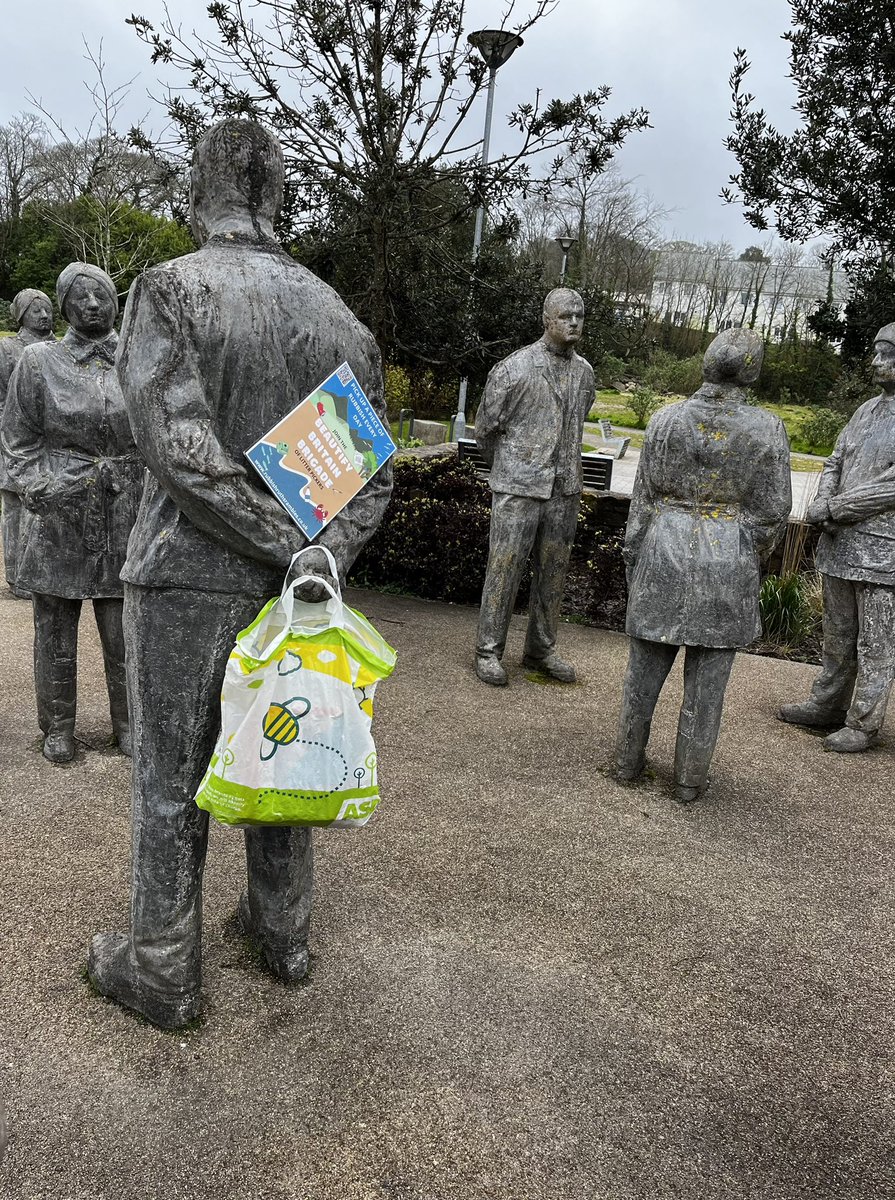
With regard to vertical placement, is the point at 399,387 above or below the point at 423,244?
below

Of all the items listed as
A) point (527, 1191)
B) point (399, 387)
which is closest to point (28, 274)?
point (399, 387)

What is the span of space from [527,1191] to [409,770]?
7.71 feet

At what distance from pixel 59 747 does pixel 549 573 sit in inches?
117

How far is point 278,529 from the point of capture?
2.15 m

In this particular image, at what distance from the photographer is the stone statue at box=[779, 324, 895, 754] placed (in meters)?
4.77

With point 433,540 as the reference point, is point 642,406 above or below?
above

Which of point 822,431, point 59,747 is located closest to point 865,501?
point 59,747

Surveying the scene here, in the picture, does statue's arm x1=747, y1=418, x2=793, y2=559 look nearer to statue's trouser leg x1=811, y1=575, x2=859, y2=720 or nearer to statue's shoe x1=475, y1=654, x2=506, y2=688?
statue's trouser leg x1=811, y1=575, x2=859, y2=720

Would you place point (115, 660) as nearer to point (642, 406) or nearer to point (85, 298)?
point (85, 298)

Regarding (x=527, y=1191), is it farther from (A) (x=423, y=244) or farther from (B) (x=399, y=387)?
(B) (x=399, y=387)

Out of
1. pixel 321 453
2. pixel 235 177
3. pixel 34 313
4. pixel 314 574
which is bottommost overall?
pixel 314 574

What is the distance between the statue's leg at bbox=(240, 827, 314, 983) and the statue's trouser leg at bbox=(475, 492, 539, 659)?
3113mm

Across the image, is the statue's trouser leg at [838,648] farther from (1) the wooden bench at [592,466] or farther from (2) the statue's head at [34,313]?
(2) the statue's head at [34,313]

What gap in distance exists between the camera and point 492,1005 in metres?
2.81
